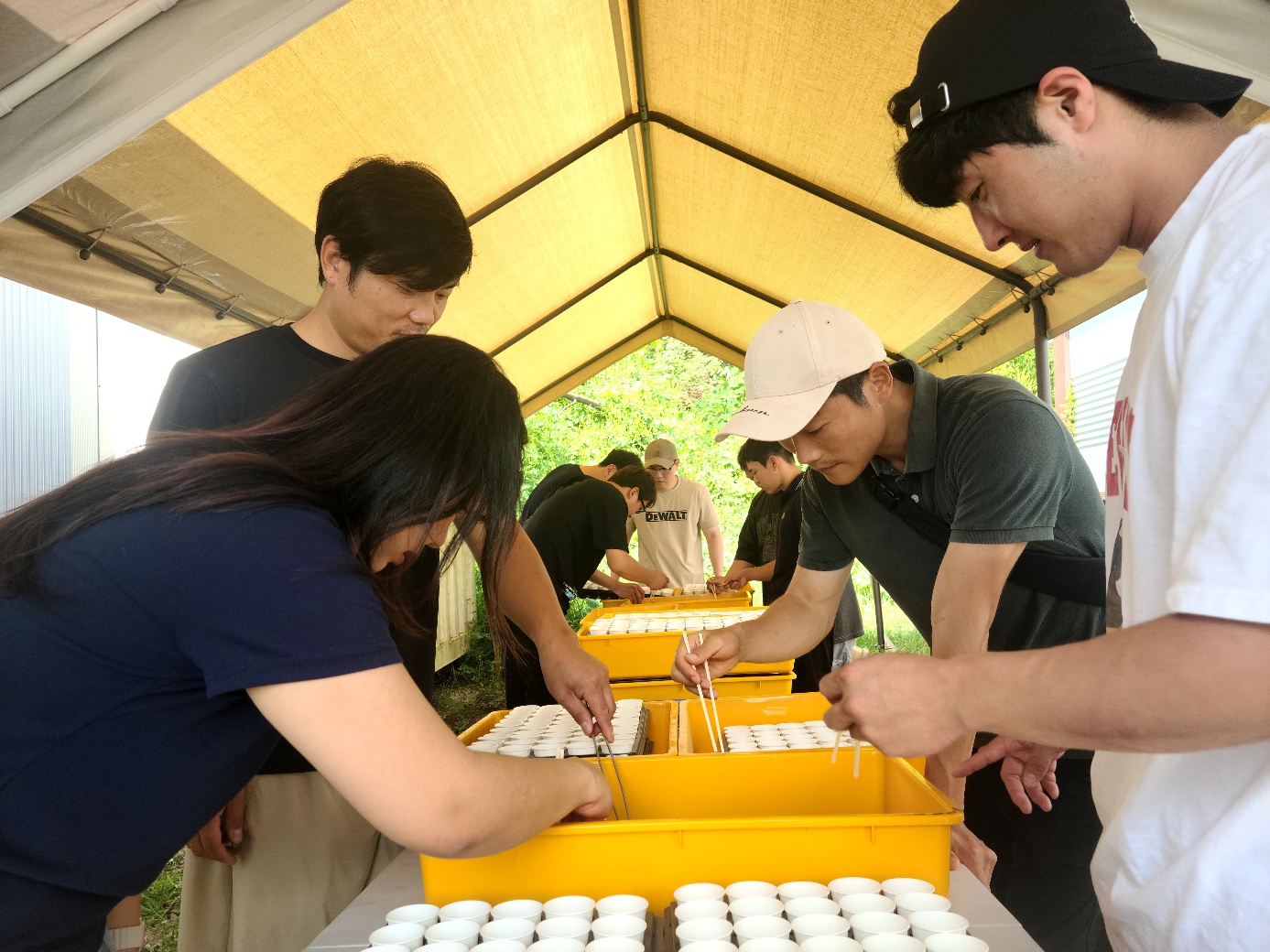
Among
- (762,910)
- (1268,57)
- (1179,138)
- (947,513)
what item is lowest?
(762,910)

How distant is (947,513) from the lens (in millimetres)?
1873

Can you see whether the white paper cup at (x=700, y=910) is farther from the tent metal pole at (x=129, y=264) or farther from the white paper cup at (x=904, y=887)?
the tent metal pole at (x=129, y=264)

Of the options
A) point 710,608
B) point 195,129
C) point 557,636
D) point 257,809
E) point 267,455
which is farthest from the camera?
point 710,608

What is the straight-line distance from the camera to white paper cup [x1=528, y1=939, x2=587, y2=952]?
3.14 ft

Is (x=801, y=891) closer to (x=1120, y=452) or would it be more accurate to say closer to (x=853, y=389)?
(x=1120, y=452)

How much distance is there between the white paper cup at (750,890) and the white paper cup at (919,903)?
0.14 meters

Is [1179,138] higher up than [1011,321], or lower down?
lower down

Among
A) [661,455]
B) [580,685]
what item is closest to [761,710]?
[580,685]

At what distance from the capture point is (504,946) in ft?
3.22

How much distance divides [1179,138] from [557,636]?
1.31 meters

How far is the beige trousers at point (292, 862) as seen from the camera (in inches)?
62.9

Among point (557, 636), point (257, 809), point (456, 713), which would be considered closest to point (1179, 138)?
point (557, 636)

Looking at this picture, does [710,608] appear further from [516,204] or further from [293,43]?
[293,43]

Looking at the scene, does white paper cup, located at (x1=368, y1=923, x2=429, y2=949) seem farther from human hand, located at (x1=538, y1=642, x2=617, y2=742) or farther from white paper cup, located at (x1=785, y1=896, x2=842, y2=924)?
human hand, located at (x1=538, y1=642, x2=617, y2=742)
